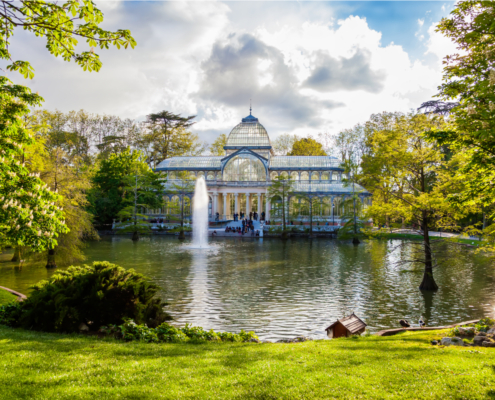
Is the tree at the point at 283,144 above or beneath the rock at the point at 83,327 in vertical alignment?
above

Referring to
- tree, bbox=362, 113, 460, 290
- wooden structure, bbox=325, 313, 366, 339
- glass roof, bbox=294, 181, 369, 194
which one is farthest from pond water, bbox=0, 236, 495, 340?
glass roof, bbox=294, 181, 369, 194

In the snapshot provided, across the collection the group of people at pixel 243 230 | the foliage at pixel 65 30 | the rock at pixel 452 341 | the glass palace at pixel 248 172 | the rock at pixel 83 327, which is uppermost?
the glass palace at pixel 248 172

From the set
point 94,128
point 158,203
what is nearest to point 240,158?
point 158,203

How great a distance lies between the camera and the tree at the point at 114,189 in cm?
4175

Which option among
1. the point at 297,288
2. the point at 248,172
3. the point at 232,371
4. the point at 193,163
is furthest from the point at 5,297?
the point at 193,163

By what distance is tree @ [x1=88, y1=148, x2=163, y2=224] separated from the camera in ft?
137

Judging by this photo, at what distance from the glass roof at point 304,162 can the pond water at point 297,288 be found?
97.8 feet

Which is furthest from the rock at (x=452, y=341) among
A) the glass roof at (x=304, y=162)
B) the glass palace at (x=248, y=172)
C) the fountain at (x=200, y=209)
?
the glass roof at (x=304, y=162)

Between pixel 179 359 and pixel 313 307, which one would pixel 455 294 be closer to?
pixel 313 307

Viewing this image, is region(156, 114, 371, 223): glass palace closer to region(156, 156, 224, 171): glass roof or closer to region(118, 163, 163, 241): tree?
region(156, 156, 224, 171): glass roof

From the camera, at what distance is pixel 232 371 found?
17.4 ft

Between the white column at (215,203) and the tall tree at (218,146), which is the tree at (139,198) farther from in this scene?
the tall tree at (218,146)

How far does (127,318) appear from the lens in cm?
821

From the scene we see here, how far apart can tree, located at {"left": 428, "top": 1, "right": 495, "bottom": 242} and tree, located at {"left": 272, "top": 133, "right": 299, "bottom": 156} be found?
212 feet
